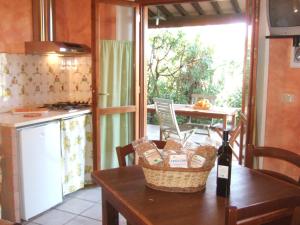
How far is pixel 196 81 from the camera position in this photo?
7.36 m

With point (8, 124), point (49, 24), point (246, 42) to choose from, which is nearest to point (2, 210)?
point (8, 124)

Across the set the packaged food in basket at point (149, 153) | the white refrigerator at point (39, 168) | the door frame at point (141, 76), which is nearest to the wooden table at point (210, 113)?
the door frame at point (141, 76)

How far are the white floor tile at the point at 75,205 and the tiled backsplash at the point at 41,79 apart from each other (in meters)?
1.09

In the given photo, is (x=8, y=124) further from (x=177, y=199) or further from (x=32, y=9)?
(x=177, y=199)

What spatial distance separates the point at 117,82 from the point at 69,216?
155cm

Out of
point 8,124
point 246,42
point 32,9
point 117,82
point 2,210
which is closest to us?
point 8,124

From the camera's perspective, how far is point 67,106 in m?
3.46

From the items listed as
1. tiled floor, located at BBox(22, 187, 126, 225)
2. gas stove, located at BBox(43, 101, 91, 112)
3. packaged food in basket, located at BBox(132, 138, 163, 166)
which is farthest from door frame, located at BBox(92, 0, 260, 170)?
packaged food in basket, located at BBox(132, 138, 163, 166)

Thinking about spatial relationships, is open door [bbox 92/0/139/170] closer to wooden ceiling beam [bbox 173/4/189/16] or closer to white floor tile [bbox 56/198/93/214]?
white floor tile [bbox 56/198/93/214]

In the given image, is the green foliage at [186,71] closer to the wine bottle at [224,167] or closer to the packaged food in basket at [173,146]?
the packaged food in basket at [173,146]

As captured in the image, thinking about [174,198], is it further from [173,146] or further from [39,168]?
[39,168]

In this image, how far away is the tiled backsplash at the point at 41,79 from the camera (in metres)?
3.13

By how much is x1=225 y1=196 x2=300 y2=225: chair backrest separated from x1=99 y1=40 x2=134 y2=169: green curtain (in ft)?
8.70

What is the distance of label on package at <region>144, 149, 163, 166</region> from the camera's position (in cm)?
140
